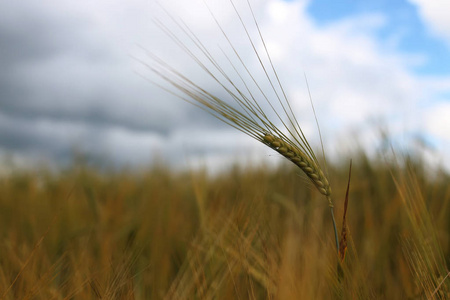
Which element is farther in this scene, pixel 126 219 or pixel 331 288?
pixel 126 219

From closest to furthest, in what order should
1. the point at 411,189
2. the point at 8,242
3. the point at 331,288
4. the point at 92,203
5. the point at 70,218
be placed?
the point at 331,288
the point at 411,189
the point at 8,242
the point at 92,203
the point at 70,218

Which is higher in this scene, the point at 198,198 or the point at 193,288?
the point at 198,198

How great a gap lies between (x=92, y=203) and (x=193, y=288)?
938mm

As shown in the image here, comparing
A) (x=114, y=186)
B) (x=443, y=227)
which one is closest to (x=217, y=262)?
(x=443, y=227)

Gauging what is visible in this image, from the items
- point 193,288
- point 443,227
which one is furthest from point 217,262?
point 443,227

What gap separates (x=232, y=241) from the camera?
4.02ft

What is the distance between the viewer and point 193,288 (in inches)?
46.6

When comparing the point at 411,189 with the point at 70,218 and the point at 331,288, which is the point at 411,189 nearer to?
the point at 331,288

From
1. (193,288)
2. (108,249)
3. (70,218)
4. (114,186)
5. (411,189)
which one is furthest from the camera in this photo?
(114,186)

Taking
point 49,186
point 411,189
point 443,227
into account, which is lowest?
point 49,186

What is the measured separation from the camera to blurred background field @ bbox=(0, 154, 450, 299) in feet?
2.85

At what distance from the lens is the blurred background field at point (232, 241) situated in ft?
2.85

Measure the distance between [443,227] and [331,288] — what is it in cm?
147

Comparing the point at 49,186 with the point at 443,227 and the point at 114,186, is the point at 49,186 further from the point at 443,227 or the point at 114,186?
the point at 443,227
